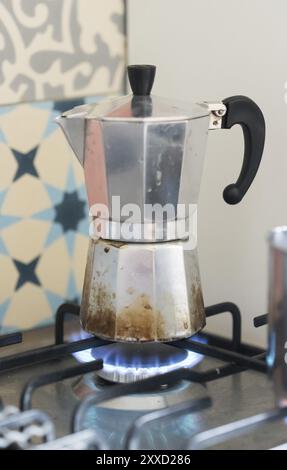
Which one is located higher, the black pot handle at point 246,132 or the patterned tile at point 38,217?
the black pot handle at point 246,132

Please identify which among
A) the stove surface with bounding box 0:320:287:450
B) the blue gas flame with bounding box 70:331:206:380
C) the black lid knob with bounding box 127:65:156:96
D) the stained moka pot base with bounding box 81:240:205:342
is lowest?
the stove surface with bounding box 0:320:287:450

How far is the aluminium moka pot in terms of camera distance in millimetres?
938

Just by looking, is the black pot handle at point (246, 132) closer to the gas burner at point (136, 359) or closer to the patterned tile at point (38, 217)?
the gas burner at point (136, 359)

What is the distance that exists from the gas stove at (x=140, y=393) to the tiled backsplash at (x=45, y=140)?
11cm

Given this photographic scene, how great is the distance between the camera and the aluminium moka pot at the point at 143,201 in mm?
938

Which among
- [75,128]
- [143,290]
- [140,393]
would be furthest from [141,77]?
[140,393]

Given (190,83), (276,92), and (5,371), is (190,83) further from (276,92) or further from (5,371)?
(5,371)

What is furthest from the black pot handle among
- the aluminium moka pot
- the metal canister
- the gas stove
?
the metal canister

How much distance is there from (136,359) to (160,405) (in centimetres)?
7

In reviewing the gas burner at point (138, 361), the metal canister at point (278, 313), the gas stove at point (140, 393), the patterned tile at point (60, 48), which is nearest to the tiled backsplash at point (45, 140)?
the patterned tile at point (60, 48)

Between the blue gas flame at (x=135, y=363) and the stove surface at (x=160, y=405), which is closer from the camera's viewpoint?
the stove surface at (x=160, y=405)

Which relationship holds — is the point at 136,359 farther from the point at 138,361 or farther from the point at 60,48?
the point at 60,48

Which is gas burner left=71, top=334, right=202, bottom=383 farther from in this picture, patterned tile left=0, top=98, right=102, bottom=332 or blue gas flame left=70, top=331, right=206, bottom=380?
patterned tile left=0, top=98, right=102, bottom=332

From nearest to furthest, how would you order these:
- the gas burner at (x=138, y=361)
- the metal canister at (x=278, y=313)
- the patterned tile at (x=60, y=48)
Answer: the metal canister at (x=278, y=313) → the gas burner at (x=138, y=361) → the patterned tile at (x=60, y=48)
